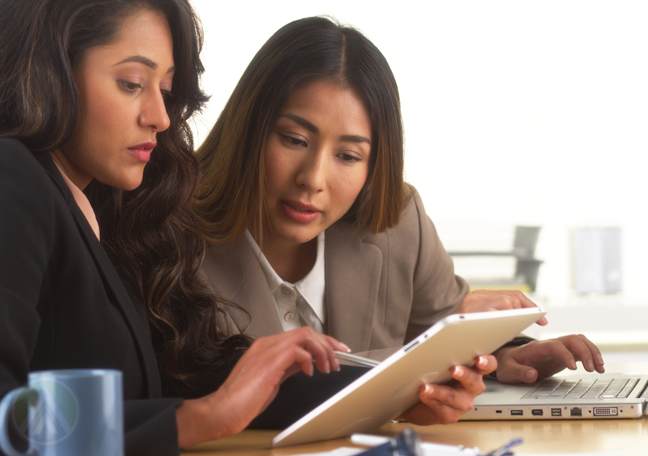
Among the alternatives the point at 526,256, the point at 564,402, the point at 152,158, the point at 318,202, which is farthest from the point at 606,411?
the point at 526,256

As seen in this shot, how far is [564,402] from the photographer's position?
119cm

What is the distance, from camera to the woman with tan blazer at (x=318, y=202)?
1575 mm

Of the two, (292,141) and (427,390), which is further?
(292,141)

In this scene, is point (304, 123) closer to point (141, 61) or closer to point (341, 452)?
point (141, 61)

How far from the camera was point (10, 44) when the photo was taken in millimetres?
1056

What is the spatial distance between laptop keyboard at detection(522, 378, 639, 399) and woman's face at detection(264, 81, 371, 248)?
0.60m

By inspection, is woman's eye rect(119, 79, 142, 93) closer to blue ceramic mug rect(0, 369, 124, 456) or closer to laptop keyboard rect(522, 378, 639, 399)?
blue ceramic mug rect(0, 369, 124, 456)

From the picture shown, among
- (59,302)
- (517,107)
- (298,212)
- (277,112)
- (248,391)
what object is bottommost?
(248,391)

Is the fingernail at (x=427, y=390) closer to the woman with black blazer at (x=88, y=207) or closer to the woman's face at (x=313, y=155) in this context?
the woman with black blazer at (x=88, y=207)

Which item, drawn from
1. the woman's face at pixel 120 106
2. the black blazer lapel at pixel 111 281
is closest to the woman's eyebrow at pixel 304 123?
the woman's face at pixel 120 106

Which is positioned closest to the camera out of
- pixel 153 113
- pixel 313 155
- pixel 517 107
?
pixel 153 113

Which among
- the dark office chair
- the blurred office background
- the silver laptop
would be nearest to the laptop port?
the silver laptop

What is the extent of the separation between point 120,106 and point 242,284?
2.12ft

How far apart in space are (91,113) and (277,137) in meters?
0.57
